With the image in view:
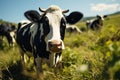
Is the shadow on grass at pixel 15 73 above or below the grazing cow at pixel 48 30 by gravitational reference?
below

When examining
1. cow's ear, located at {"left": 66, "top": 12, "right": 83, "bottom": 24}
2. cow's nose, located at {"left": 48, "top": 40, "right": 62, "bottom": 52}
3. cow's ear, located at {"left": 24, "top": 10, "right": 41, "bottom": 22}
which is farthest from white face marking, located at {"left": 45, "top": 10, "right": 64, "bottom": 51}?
cow's ear, located at {"left": 66, "top": 12, "right": 83, "bottom": 24}

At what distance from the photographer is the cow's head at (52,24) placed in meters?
5.01

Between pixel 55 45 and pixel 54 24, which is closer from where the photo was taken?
pixel 55 45

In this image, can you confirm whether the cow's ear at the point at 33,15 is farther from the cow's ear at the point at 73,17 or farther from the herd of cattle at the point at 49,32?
the cow's ear at the point at 73,17

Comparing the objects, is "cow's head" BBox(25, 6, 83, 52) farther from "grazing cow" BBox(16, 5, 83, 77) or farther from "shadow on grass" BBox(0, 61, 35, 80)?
"shadow on grass" BBox(0, 61, 35, 80)

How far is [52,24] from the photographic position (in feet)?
18.7

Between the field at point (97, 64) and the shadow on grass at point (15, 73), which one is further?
the shadow on grass at point (15, 73)

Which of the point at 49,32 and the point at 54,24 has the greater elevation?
the point at 54,24

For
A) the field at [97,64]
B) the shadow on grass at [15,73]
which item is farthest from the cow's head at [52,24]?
the shadow on grass at [15,73]

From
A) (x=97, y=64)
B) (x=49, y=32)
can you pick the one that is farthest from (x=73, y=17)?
(x=97, y=64)

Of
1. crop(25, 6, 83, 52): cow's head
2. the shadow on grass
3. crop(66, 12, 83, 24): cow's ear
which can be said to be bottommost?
the shadow on grass

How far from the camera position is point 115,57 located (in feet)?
4.96

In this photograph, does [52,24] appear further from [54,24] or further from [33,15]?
[33,15]

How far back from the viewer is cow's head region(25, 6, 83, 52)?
197 inches
